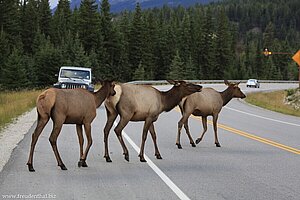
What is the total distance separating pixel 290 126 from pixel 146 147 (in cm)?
958

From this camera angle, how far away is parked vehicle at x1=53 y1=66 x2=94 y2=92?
2662 centimetres

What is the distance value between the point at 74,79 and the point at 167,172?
18.3 meters

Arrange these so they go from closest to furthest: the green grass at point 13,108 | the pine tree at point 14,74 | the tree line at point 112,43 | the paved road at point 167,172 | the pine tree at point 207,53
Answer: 1. the paved road at point 167,172
2. the green grass at point 13,108
3. the pine tree at point 14,74
4. the tree line at point 112,43
5. the pine tree at point 207,53

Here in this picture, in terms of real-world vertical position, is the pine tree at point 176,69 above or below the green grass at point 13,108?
below

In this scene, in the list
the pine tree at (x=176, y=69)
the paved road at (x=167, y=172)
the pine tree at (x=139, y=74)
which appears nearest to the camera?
the paved road at (x=167, y=172)

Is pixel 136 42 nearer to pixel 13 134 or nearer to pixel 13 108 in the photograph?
pixel 13 108

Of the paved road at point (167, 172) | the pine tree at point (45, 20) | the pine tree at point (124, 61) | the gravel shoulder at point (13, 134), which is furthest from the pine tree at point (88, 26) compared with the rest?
the paved road at point (167, 172)

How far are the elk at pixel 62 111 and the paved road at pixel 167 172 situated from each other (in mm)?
506

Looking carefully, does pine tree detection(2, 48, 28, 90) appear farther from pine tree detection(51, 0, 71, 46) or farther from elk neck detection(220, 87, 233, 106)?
elk neck detection(220, 87, 233, 106)

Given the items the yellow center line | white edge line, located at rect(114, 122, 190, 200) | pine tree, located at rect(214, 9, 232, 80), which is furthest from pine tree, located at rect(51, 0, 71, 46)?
white edge line, located at rect(114, 122, 190, 200)

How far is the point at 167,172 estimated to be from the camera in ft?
32.8

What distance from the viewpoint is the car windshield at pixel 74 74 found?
27942mm

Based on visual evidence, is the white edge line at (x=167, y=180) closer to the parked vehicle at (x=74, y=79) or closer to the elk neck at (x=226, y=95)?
the elk neck at (x=226, y=95)

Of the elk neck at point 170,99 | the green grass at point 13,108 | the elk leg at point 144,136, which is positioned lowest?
the green grass at point 13,108
